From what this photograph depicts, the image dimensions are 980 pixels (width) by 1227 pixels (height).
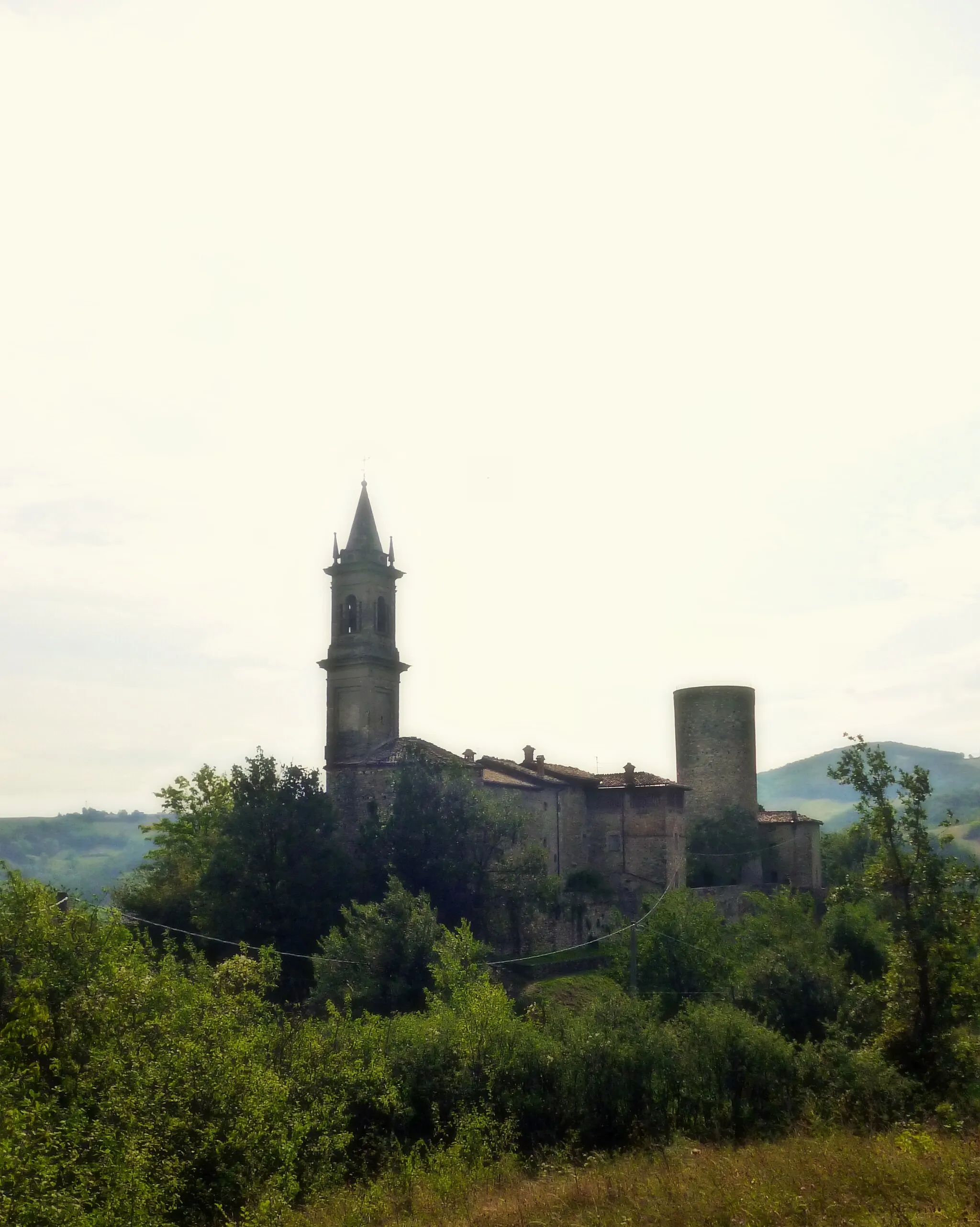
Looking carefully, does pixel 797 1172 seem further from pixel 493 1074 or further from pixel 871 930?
pixel 871 930

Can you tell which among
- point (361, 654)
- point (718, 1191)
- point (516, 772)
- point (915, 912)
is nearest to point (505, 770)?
point (516, 772)

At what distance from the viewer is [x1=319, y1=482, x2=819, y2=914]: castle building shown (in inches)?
1832

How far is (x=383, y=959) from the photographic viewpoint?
1331 inches

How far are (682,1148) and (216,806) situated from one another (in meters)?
33.2

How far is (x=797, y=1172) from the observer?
59.3 feet

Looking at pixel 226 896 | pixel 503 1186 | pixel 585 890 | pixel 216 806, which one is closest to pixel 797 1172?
pixel 503 1186

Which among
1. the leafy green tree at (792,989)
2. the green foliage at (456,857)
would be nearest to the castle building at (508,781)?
the green foliage at (456,857)

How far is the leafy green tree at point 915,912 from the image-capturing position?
26078 millimetres

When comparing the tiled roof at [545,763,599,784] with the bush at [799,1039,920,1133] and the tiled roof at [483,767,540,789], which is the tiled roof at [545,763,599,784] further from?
the bush at [799,1039,920,1133]

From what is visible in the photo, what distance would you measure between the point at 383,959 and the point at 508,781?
1469cm

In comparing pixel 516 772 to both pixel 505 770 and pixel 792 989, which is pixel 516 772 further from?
pixel 792 989

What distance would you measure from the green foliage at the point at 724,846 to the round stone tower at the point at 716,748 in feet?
3.24

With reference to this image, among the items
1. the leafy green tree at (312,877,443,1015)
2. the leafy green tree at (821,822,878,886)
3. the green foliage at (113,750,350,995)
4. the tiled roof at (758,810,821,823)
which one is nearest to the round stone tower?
the tiled roof at (758,810,821,823)

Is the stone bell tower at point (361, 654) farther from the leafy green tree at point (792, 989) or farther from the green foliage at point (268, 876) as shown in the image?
the leafy green tree at point (792, 989)
